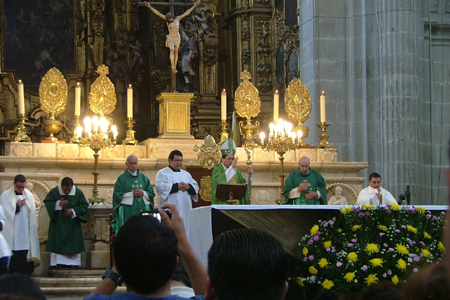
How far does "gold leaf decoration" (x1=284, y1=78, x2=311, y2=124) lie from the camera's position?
12.7 meters

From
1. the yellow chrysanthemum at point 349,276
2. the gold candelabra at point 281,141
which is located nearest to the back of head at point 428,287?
the yellow chrysanthemum at point 349,276

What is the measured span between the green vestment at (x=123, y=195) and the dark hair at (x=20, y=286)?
24.3 feet

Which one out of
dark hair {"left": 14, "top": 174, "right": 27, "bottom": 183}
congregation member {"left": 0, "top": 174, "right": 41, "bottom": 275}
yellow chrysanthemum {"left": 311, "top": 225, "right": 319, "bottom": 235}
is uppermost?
dark hair {"left": 14, "top": 174, "right": 27, "bottom": 183}

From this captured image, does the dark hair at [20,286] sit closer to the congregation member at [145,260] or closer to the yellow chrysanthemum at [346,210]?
the congregation member at [145,260]

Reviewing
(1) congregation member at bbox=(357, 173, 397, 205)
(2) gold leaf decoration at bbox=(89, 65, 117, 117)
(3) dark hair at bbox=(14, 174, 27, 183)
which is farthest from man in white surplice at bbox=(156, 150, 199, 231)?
(2) gold leaf decoration at bbox=(89, 65, 117, 117)

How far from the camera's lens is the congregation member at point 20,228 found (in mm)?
10367

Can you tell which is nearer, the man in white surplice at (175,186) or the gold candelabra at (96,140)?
the man in white surplice at (175,186)

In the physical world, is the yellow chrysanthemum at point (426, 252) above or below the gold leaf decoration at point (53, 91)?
below

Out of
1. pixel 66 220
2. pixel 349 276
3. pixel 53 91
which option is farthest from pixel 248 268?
pixel 53 91

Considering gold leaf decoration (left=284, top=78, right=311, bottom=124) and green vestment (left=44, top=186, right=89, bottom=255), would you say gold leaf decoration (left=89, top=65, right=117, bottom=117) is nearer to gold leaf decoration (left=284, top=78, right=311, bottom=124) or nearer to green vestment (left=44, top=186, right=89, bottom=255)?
green vestment (left=44, top=186, right=89, bottom=255)

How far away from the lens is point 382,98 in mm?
13609

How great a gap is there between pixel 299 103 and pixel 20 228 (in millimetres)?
4728

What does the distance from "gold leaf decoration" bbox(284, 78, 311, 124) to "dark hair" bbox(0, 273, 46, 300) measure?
988 centimetres

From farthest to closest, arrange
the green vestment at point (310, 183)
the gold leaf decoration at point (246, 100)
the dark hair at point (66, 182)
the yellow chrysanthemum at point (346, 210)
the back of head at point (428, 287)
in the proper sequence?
the gold leaf decoration at point (246, 100) < the dark hair at point (66, 182) < the green vestment at point (310, 183) < the yellow chrysanthemum at point (346, 210) < the back of head at point (428, 287)
